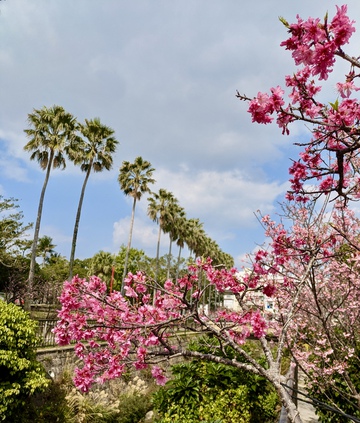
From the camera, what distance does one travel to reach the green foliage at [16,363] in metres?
7.45

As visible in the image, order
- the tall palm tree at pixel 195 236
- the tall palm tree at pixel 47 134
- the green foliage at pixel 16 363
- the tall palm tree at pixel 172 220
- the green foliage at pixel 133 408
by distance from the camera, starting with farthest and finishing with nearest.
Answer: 1. the tall palm tree at pixel 195 236
2. the tall palm tree at pixel 172 220
3. the tall palm tree at pixel 47 134
4. the green foliage at pixel 133 408
5. the green foliage at pixel 16 363

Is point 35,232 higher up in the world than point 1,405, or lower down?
higher up

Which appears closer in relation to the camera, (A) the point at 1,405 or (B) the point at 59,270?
(A) the point at 1,405

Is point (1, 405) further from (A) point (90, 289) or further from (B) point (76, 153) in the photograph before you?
(B) point (76, 153)

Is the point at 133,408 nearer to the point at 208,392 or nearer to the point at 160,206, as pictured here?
the point at 208,392

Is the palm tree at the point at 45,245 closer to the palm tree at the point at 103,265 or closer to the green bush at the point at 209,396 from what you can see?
the palm tree at the point at 103,265

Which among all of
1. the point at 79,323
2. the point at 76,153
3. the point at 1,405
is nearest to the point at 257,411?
the point at 79,323

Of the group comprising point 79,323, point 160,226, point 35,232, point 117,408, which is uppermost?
point 160,226

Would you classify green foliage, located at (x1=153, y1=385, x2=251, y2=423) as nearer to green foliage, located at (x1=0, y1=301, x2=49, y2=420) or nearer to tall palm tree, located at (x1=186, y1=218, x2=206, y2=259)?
green foliage, located at (x1=0, y1=301, x2=49, y2=420)

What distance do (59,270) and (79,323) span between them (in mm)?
50452

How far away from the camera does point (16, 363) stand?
7656mm

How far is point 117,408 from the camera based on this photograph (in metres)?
10.6

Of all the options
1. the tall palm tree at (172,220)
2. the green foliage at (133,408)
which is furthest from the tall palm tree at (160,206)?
the green foliage at (133,408)

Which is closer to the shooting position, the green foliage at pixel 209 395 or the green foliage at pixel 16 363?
the green foliage at pixel 209 395
